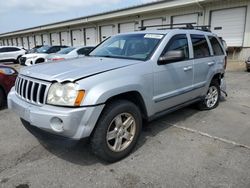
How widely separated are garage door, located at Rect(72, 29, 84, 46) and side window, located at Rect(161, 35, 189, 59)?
85.9 ft

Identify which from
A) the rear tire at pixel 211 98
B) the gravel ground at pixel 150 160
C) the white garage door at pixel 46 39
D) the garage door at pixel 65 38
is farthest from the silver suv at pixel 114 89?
the white garage door at pixel 46 39

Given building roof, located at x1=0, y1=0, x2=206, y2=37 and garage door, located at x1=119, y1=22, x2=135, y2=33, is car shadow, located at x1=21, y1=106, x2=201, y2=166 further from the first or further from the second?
garage door, located at x1=119, y1=22, x2=135, y2=33

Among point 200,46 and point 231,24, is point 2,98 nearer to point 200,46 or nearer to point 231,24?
point 200,46

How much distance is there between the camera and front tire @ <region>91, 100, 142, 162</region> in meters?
2.85

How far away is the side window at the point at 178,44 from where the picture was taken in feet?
12.6

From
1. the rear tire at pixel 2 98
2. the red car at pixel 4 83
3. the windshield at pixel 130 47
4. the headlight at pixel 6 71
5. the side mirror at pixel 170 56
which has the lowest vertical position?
the rear tire at pixel 2 98

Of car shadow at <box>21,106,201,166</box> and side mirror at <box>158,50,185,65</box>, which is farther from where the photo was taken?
side mirror at <box>158,50,185,65</box>

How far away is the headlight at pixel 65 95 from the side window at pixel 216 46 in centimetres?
371

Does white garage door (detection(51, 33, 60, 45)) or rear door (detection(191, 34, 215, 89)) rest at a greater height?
white garage door (detection(51, 33, 60, 45))

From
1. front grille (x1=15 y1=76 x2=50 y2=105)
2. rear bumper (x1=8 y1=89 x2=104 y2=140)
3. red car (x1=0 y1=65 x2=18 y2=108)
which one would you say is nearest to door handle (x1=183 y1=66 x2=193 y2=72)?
rear bumper (x1=8 y1=89 x2=104 y2=140)

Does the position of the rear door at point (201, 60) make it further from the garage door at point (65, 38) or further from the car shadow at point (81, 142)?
the garage door at point (65, 38)

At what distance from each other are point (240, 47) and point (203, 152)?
14.0 meters

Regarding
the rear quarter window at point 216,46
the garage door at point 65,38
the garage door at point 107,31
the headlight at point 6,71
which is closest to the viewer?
the rear quarter window at point 216,46

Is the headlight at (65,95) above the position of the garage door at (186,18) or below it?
below
